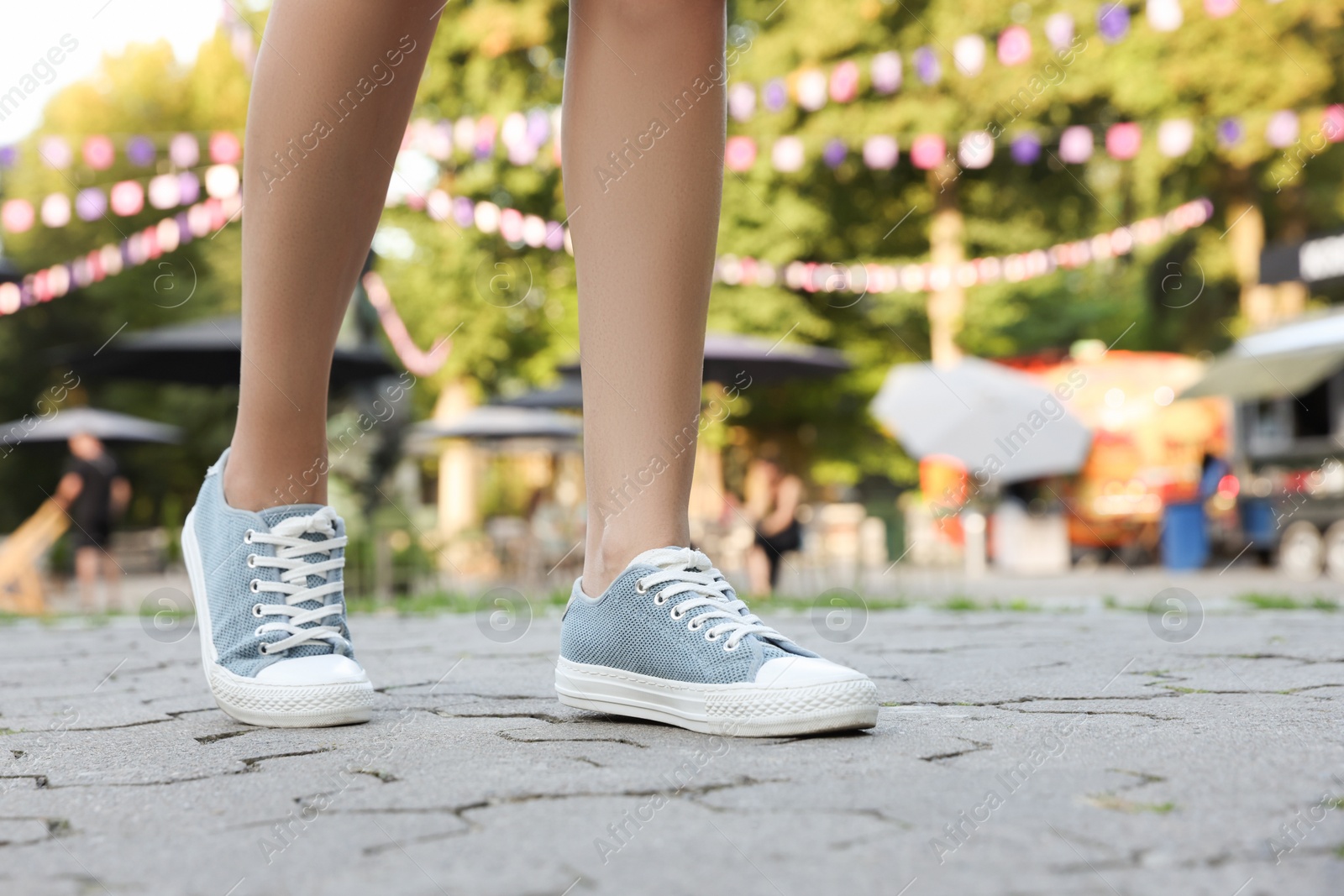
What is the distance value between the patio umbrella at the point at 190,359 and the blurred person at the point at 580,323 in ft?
25.2

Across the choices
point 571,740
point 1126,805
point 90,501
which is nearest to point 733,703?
point 571,740

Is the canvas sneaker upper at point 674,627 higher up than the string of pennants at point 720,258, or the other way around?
the string of pennants at point 720,258

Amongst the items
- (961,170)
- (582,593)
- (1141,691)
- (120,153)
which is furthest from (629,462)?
(120,153)

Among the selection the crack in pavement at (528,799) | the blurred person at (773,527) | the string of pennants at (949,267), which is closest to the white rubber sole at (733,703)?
the crack in pavement at (528,799)

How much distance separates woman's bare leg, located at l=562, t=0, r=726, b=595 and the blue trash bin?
39.0ft

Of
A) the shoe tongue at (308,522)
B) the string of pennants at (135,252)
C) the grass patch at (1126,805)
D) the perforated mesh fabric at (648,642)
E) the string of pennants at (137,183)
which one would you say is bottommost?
the grass patch at (1126,805)

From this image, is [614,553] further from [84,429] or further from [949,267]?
→ [949,267]

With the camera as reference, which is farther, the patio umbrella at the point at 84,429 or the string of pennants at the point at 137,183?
the patio umbrella at the point at 84,429

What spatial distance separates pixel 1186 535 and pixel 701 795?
12.4 meters

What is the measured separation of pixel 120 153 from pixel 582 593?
22222 mm

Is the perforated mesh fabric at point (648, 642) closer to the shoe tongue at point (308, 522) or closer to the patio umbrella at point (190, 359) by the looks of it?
the shoe tongue at point (308, 522)

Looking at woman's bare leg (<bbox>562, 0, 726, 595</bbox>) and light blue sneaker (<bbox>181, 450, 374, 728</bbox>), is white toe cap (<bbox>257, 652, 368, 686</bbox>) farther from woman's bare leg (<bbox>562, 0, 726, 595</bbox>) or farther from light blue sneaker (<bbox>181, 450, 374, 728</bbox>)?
woman's bare leg (<bbox>562, 0, 726, 595</bbox>)

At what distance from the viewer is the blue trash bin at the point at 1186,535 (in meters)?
12.4

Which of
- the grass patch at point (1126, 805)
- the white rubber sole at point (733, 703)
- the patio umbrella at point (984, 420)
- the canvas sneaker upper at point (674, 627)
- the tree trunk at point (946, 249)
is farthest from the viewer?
the tree trunk at point (946, 249)
